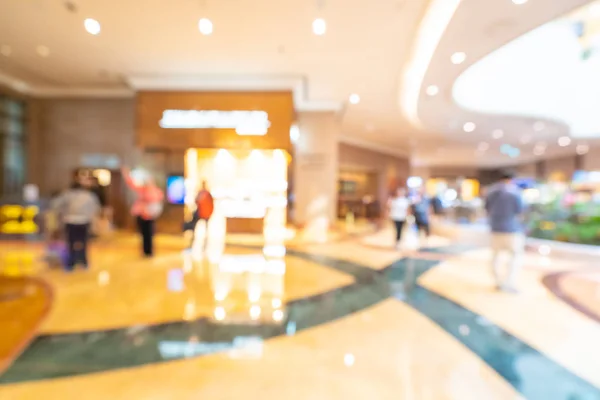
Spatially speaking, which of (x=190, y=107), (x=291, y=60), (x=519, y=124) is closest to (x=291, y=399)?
(x=291, y=60)

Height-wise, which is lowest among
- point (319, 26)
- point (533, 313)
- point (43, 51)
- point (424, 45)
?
point (533, 313)

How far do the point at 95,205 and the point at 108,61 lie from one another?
13.9 ft

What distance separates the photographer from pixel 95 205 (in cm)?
544

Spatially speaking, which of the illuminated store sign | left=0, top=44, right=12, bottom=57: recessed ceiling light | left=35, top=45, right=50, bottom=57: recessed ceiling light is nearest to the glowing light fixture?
the illuminated store sign

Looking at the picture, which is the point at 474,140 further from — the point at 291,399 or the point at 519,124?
the point at 291,399

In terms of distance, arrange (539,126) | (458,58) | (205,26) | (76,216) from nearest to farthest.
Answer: (76,216), (205,26), (458,58), (539,126)

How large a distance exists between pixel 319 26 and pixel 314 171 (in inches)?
226

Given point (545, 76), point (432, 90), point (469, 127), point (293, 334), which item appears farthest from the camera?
point (469, 127)

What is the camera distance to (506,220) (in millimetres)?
4453

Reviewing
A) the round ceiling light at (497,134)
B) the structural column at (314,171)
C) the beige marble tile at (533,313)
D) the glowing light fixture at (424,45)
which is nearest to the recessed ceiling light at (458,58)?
the glowing light fixture at (424,45)

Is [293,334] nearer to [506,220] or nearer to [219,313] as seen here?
[219,313]

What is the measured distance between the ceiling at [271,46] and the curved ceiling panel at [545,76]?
485 mm

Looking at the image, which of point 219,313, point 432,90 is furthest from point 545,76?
point 219,313

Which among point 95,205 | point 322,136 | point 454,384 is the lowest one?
point 454,384
